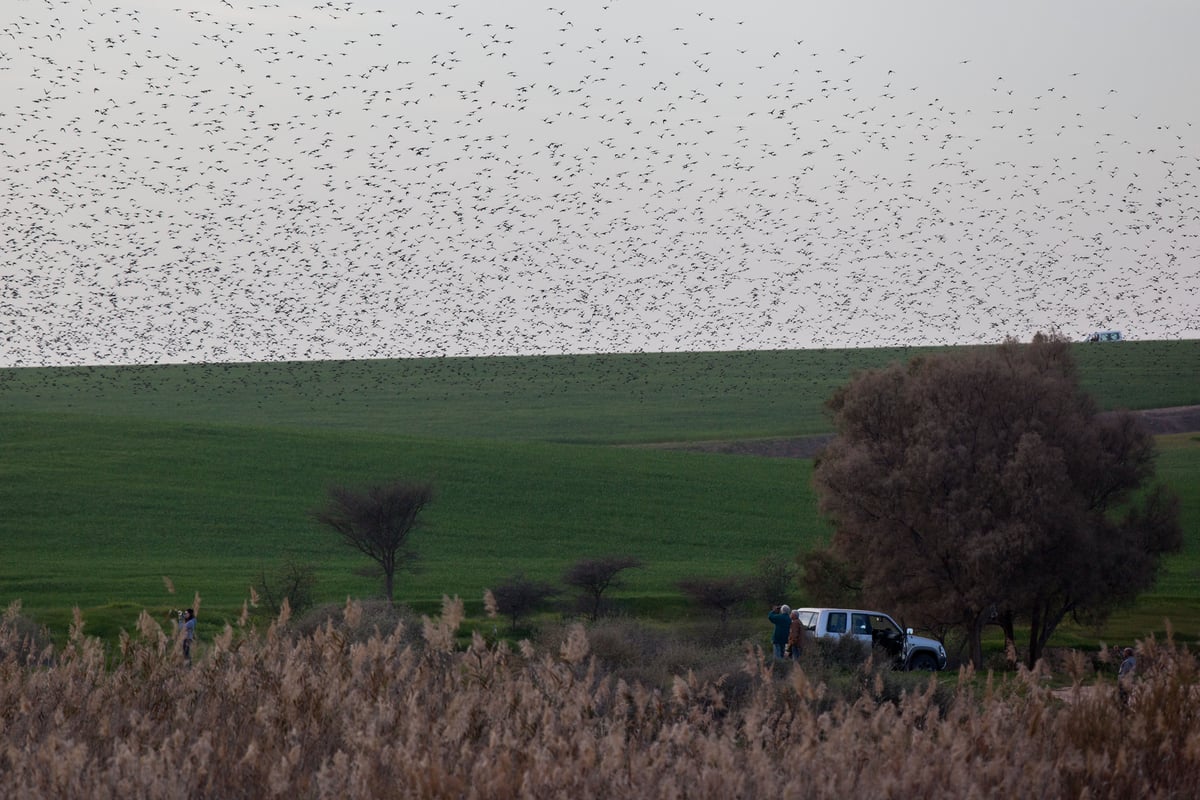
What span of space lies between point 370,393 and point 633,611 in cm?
7983

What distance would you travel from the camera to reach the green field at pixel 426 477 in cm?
5159

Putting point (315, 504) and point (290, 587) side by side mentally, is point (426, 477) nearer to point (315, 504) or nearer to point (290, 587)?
point (315, 504)

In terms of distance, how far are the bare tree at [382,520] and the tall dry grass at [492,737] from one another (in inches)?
1530

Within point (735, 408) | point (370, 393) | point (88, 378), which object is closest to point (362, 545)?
point (735, 408)

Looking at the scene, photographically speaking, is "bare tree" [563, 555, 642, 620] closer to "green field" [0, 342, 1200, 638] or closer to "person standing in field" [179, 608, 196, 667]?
"green field" [0, 342, 1200, 638]

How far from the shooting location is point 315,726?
985 cm

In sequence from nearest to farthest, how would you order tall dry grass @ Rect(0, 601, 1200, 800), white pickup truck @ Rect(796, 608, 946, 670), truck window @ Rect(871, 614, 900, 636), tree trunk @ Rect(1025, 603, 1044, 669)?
tall dry grass @ Rect(0, 601, 1200, 800) → white pickup truck @ Rect(796, 608, 946, 670) → truck window @ Rect(871, 614, 900, 636) → tree trunk @ Rect(1025, 603, 1044, 669)

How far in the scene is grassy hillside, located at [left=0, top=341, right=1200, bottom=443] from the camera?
103 metres

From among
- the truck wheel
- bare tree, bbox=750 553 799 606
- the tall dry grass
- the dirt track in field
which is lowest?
the truck wheel

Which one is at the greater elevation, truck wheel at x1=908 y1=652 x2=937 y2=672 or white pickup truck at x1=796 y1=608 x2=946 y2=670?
white pickup truck at x1=796 y1=608 x2=946 y2=670

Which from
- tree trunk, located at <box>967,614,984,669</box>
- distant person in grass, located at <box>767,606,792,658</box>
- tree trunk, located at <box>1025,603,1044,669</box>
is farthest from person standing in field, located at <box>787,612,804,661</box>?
tree trunk, located at <box>1025,603,1044,669</box>

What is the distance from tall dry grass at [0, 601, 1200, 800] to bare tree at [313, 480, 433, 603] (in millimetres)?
38859

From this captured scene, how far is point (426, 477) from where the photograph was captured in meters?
72.0

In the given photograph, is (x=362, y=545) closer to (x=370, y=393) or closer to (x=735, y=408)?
(x=735, y=408)
